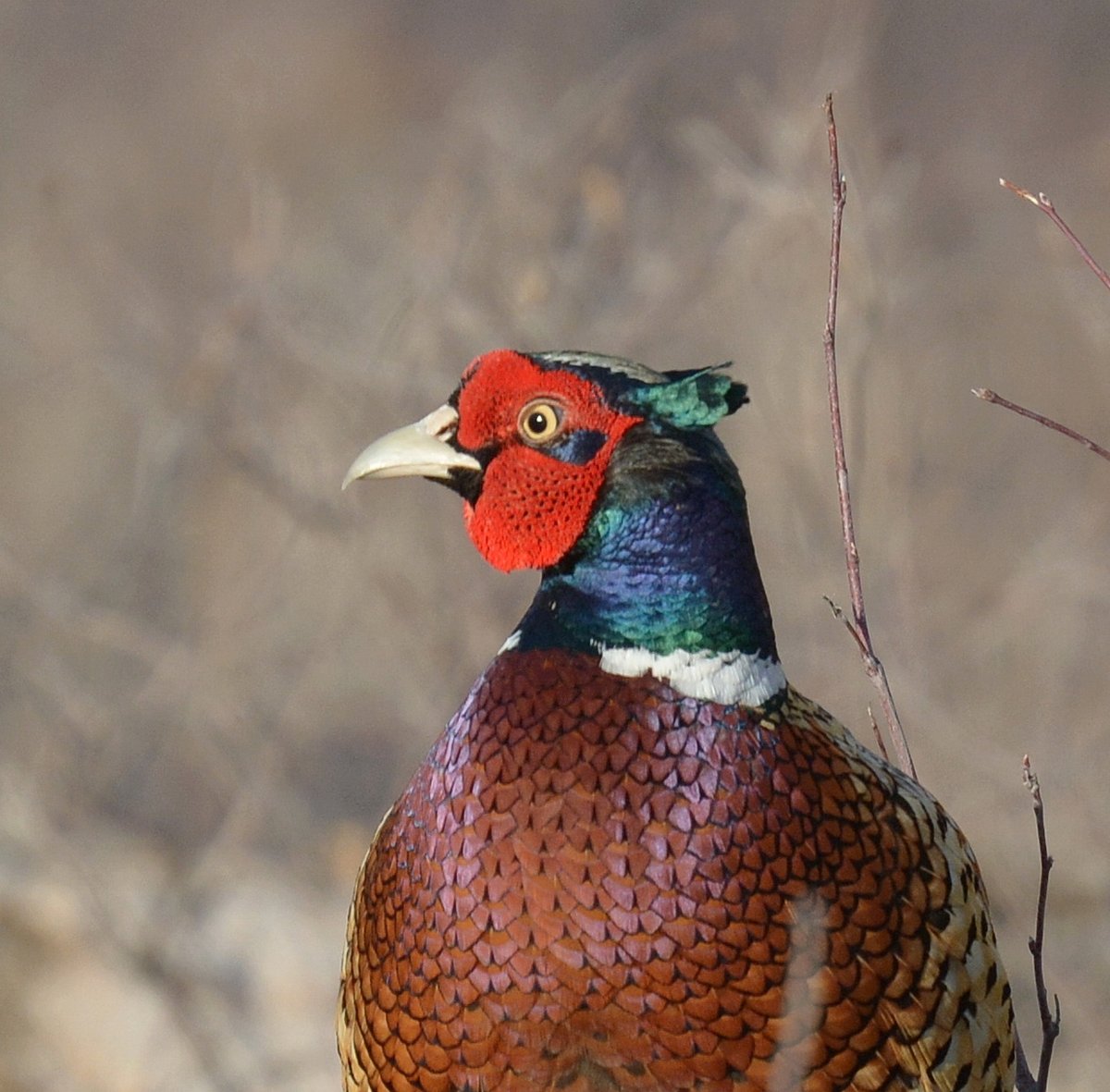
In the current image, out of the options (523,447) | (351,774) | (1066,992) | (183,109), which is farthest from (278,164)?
(523,447)

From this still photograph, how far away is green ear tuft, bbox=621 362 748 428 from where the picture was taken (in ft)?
5.86

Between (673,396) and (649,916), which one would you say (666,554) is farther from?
(649,916)

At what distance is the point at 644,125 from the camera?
539cm

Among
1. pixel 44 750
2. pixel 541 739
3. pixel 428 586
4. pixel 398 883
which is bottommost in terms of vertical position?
pixel 398 883

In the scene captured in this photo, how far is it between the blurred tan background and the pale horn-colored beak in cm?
217

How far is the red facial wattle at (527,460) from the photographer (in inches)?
70.7

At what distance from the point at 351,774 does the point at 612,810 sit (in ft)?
15.9

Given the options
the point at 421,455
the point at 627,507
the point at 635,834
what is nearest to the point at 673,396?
the point at 627,507

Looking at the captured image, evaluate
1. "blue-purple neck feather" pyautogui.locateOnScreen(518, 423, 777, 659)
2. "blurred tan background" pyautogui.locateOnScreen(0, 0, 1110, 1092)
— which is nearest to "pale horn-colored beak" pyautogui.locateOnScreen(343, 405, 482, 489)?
"blue-purple neck feather" pyautogui.locateOnScreen(518, 423, 777, 659)

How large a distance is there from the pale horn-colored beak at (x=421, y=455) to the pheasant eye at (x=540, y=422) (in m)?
0.09

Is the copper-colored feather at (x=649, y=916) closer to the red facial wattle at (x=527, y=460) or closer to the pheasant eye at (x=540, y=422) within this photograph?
the red facial wattle at (x=527, y=460)

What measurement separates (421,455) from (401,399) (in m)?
2.83

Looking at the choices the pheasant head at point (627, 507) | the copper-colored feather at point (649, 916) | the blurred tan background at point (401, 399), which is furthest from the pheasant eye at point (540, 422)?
the blurred tan background at point (401, 399)

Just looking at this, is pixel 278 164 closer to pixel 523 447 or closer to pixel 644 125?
pixel 644 125
